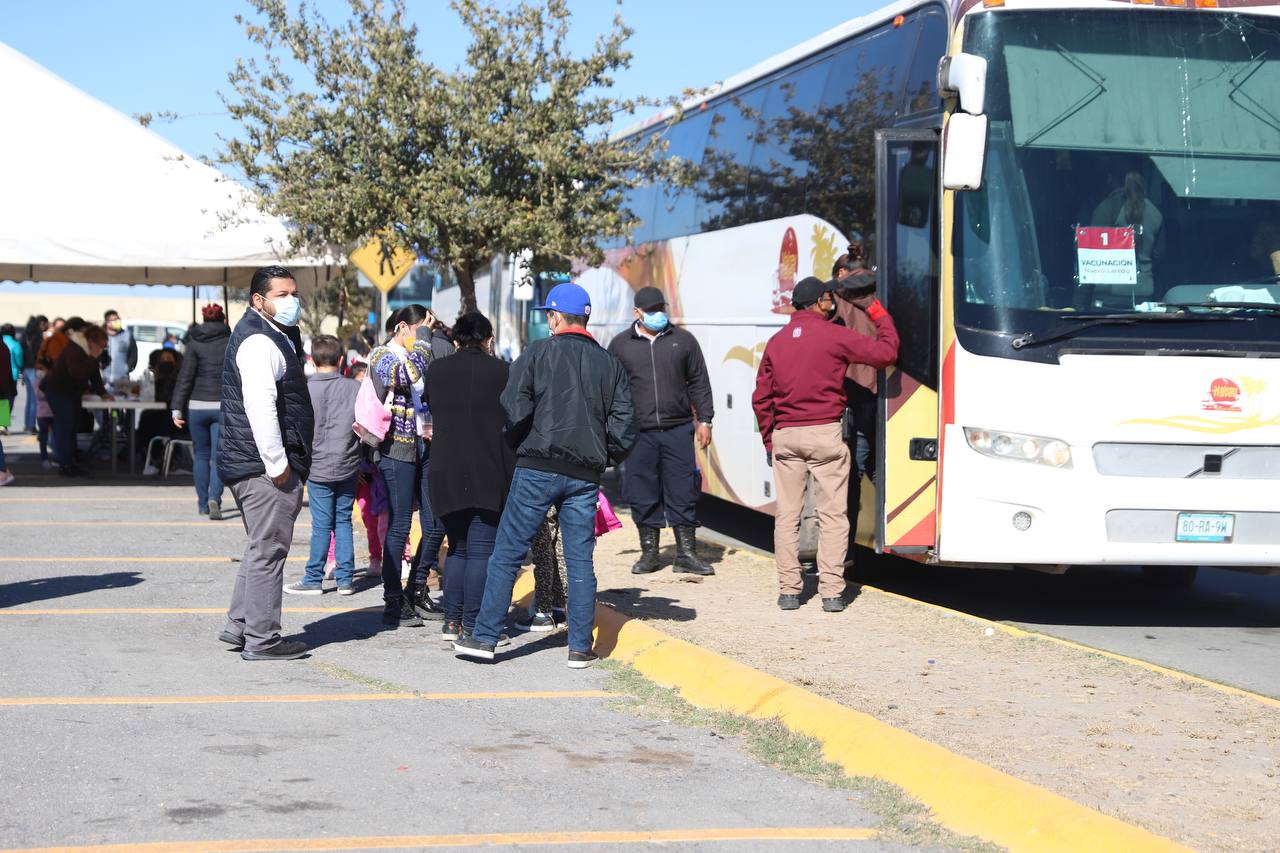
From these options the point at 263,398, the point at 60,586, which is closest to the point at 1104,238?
the point at 263,398

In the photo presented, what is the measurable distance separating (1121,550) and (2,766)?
6.03 metres

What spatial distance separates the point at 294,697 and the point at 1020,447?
4.29 m

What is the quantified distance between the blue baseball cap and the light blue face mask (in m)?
1.29

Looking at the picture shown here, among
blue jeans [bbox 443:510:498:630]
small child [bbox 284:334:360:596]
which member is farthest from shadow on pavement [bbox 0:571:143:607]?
blue jeans [bbox 443:510:498:630]

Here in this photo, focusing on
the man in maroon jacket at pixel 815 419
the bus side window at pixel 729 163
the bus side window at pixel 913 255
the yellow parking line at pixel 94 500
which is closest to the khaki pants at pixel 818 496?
the man in maroon jacket at pixel 815 419

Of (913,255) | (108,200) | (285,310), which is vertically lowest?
(285,310)

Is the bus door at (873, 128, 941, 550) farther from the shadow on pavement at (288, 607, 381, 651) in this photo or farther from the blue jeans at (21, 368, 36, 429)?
the blue jeans at (21, 368, 36, 429)

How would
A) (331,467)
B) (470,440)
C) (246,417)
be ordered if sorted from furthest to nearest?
(331,467)
(470,440)
(246,417)

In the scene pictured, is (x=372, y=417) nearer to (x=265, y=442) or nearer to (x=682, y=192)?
(x=265, y=442)

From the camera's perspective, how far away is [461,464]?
855 cm

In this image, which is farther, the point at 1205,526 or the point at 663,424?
the point at 663,424

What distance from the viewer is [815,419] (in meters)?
9.97

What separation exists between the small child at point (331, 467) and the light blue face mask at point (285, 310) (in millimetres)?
2216

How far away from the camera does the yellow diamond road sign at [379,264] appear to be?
54.6ft
